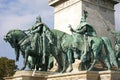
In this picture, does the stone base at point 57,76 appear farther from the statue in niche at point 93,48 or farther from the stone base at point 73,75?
the statue in niche at point 93,48

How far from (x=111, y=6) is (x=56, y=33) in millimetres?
4772

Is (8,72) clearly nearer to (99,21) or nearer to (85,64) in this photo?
(99,21)

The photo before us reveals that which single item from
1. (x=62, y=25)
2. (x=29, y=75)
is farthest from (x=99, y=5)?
(x=29, y=75)

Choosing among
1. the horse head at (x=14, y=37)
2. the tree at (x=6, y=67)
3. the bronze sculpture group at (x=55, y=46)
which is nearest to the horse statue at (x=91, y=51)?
the bronze sculpture group at (x=55, y=46)

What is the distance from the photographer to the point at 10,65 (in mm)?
33875

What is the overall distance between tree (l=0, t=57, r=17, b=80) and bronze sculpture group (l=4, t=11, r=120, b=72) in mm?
16840

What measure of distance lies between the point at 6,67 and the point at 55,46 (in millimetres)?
18767

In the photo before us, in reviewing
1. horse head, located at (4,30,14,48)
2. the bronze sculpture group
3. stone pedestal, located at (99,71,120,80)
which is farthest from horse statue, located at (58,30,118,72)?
horse head, located at (4,30,14,48)

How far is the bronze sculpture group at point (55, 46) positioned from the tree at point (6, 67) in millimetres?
16840

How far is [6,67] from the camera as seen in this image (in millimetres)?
33344

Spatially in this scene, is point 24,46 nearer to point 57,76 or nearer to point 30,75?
point 30,75

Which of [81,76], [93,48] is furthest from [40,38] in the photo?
[81,76]

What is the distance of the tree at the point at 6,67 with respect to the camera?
32656 mm

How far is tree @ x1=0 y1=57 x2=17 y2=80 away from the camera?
32.7 meters
